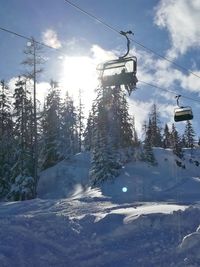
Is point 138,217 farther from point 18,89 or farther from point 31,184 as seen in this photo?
point 18,89

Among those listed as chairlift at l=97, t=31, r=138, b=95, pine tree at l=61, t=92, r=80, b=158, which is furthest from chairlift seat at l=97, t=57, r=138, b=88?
pine tree at l=61, t=92, r=80, b=158

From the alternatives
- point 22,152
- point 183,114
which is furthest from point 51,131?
point 183,114

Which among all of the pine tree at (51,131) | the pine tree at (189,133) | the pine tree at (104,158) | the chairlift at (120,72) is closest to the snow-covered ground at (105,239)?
the chairlift at (120,72)

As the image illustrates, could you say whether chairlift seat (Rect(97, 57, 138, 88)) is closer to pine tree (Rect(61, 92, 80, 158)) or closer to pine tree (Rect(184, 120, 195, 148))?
pine tree (Rect(61, 92, 80, 158))

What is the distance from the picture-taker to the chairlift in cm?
1867

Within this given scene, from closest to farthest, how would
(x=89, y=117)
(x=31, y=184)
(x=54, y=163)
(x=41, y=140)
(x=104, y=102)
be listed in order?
(x=31, y=184) → (x=104, y=102) → (x=54, y=163) → (x=41, y=140) → (x=89, y=117)

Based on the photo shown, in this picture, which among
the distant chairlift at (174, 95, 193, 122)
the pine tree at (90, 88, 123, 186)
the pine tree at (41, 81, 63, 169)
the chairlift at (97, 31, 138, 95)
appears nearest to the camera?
the chairlift at (97, 31, 138, 95)

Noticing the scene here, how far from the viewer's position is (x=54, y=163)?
54.9 m

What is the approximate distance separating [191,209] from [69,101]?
56.3 metres

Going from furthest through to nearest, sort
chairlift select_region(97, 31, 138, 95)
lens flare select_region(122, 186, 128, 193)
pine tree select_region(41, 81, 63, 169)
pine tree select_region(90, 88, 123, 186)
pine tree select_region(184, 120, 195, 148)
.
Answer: pine tree select_region(184, 120, 195, 148) → pine tree select_region(41, 81, 63, 169) → pine tree select_region(90, 88, 123, 186) → lens flare select_region(122, 186, 128, 193) → chairlift select_region(97, 31, 138, 95)

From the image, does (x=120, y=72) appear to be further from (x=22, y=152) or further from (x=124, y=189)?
(x=22, y=152)

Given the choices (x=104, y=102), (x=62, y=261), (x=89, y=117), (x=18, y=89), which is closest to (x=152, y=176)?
(x=104, y=102)

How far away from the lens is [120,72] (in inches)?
753

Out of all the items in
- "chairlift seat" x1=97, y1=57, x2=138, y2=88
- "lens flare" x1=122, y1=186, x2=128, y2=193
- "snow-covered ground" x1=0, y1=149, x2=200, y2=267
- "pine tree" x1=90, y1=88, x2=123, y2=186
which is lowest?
"snow-covered ground" x1=0, y1=149, x2=200, y2=267
